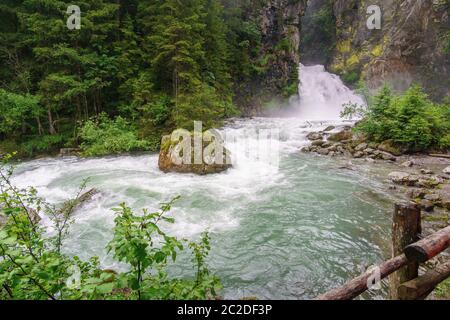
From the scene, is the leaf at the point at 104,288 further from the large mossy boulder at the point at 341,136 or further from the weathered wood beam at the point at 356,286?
the large mossy boulder at the point at 341,136

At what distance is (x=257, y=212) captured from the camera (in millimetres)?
6938

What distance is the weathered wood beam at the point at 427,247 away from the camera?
244 centimetres

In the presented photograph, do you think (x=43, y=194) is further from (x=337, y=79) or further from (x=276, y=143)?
(x=337, y=79)

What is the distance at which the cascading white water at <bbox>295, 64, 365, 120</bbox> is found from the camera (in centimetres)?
2762

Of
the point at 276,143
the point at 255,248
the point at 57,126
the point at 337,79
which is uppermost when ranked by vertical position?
the point at 337,79

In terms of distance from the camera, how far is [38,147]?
1377 centimetres

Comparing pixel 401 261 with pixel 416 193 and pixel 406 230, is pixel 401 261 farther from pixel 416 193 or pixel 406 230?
pixel 416 193

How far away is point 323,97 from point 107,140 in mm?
23454

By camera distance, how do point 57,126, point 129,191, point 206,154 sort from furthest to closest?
point 57,126, point 206,154, point 129,191

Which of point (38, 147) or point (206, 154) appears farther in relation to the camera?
point (38, 147)

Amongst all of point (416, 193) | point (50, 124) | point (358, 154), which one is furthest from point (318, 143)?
point (50, 124)

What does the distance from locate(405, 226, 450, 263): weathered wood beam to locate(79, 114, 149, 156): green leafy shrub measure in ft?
41.5
